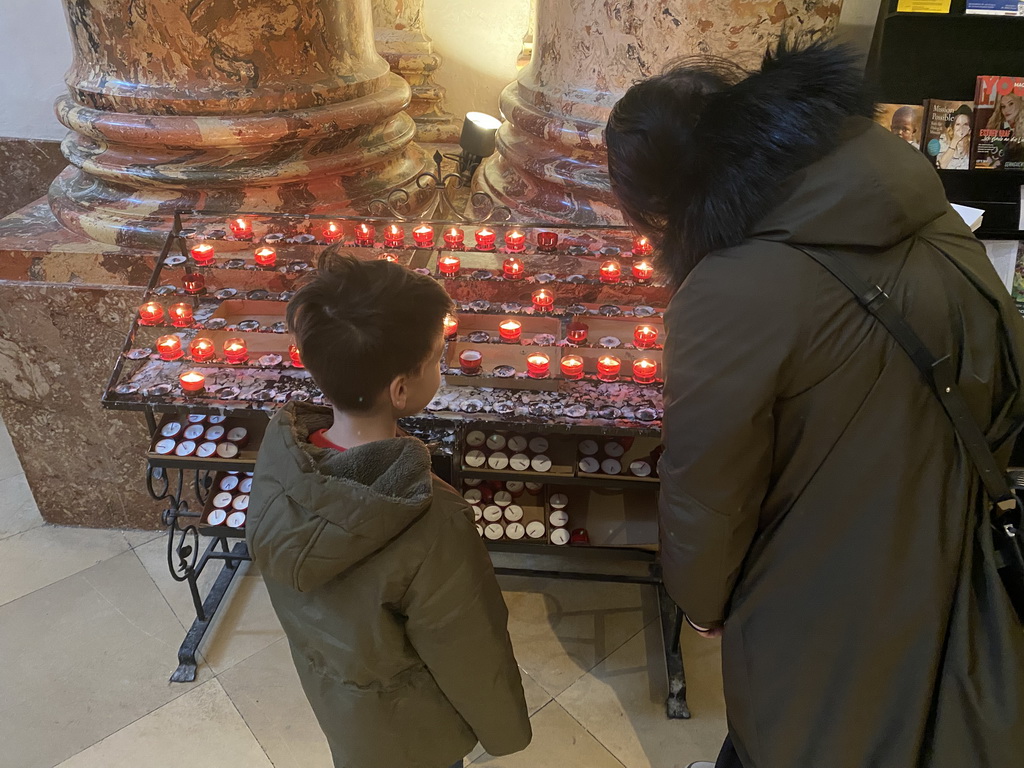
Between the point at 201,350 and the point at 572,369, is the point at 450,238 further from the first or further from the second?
the point at 201,350

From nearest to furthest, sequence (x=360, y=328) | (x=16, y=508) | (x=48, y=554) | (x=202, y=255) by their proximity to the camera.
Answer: (x=360, y=328) → (x=202, y=255) → (x=48, y=554) → (x=16, y=508)

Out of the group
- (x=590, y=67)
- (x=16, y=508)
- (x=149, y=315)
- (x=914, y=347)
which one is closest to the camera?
(x=914, y=347)

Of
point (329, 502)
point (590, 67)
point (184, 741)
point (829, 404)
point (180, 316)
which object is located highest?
point (590, 67)

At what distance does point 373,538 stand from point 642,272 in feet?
4.37

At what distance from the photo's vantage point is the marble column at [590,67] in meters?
2.37

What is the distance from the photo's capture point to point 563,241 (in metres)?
2.45

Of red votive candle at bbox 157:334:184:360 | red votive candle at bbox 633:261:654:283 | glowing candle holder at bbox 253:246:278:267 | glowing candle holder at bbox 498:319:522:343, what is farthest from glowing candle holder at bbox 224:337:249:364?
red votive candle at bbox 633:261:654:283

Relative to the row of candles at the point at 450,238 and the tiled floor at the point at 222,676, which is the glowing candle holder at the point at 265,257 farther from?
the tiled floor at the point at 222,676

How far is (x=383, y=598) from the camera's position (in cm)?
136

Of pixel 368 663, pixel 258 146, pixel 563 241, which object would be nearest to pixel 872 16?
pixel 563 241

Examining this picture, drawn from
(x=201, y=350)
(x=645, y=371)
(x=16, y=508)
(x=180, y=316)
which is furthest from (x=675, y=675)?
(x=16, y=508)

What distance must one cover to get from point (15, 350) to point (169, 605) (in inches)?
44.9

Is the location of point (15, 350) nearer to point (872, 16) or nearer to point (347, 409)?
point (347, 409)

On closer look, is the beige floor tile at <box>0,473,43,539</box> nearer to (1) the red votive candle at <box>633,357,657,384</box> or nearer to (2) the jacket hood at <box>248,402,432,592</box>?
(2) the jacket hood at <box>248,402,432,592</box>
